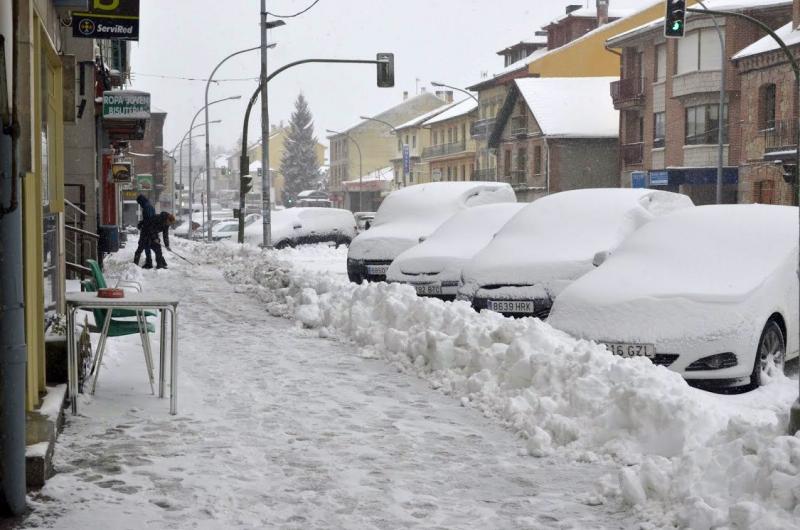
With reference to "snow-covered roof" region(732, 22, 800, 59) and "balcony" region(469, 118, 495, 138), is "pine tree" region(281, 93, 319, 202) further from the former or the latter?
"snow-covered roof" region(732, 22, 800, 59)

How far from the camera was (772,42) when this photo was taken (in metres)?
39.2

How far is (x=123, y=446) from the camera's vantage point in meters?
6.36

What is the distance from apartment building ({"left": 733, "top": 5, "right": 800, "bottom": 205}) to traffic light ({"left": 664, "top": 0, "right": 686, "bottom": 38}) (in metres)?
14.6

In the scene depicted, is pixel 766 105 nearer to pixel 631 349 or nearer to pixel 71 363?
pixel 631 349

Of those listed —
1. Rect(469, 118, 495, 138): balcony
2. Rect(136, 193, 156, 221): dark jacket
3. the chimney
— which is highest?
the chimney

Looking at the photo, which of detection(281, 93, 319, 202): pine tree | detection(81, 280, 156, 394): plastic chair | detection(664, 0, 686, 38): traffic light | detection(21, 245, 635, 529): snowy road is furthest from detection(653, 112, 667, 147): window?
detection(281, 93, 319, 202): pine tree

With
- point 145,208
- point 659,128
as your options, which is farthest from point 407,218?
point 659,128

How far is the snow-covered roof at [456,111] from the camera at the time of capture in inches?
2958

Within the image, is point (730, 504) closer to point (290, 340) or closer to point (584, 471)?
point (584, 471)

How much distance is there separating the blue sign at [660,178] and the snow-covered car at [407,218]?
25.6m

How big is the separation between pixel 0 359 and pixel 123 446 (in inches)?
70.1

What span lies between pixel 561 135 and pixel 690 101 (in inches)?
420

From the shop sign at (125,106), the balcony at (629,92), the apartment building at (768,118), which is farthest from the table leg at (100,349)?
the balcony at (629,92)

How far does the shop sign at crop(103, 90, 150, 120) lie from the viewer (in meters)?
19.8
